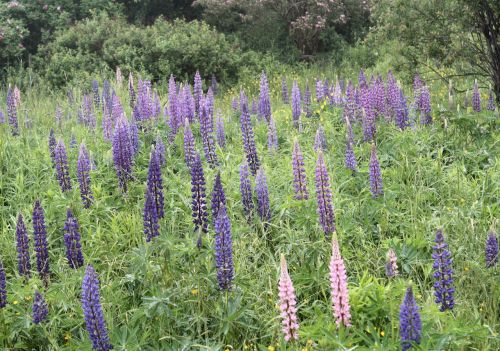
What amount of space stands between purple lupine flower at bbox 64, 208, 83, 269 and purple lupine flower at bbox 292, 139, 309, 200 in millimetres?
1479

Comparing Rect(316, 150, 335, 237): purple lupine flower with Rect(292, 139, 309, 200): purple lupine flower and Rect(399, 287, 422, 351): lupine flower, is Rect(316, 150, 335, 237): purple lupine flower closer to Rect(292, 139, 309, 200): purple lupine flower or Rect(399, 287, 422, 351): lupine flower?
Rect(292, 139, 309, 200): purple lupine flower

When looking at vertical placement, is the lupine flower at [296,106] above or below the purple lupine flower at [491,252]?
above

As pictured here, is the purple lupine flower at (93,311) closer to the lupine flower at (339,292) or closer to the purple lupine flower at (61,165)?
the lupine flower at (339,292)

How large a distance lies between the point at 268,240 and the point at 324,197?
62cm

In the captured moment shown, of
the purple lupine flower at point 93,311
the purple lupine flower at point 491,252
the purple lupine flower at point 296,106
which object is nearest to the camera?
the purple lupine flower at point 93,311

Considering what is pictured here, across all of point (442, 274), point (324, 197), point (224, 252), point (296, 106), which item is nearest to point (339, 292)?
point (442, 274)

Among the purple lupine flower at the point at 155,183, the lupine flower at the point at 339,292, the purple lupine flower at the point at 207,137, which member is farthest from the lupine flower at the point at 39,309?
the purple lupine flower at the point at 207,137

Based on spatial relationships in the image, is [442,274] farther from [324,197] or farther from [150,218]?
[150,218]

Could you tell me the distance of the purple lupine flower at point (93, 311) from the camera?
2.83 m

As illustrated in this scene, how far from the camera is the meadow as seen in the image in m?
3.21

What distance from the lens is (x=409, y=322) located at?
8.75ft

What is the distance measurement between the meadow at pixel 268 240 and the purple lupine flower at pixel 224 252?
0.03 m

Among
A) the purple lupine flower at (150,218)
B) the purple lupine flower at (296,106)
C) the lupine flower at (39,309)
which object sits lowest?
the lupine flower at (39,309)

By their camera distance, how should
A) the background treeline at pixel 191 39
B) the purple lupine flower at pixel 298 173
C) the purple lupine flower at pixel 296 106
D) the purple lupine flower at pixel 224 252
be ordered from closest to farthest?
the purple lupine flower at pixel 224 252 → the purple lupine flower at pixel 298 173 → the purple lupine flower at pixel 296 106 → the background treeline at pixel 191 39
